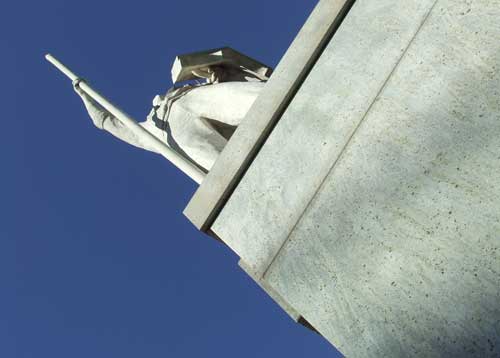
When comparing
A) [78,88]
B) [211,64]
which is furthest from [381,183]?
[78,88]

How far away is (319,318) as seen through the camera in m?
3.47

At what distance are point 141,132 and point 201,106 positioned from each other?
747 millimetres

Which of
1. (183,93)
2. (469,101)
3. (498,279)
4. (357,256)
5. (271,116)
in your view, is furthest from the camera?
(183,93)

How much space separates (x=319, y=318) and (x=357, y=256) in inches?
17.9

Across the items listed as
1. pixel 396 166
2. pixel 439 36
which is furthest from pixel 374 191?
pixel 439 36

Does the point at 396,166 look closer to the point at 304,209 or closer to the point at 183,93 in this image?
the point at 304,209

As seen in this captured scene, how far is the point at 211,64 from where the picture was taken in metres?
7.89

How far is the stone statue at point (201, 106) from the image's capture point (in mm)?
6023

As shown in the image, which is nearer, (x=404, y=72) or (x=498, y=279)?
(x=498, y=279)

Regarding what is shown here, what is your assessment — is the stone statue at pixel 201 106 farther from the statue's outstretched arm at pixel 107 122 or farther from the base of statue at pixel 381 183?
the base of statue at pixel 381 183

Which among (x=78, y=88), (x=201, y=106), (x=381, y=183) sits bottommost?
(x=78, y=88)

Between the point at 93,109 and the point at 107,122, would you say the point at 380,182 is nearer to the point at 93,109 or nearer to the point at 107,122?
the point at 107,122

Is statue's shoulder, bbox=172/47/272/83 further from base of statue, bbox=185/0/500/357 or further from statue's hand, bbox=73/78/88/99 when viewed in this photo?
base of statue, bbox=185/0/500/357

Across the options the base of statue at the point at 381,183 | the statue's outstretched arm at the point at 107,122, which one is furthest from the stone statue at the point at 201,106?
the base of statue at the point at 381,183
